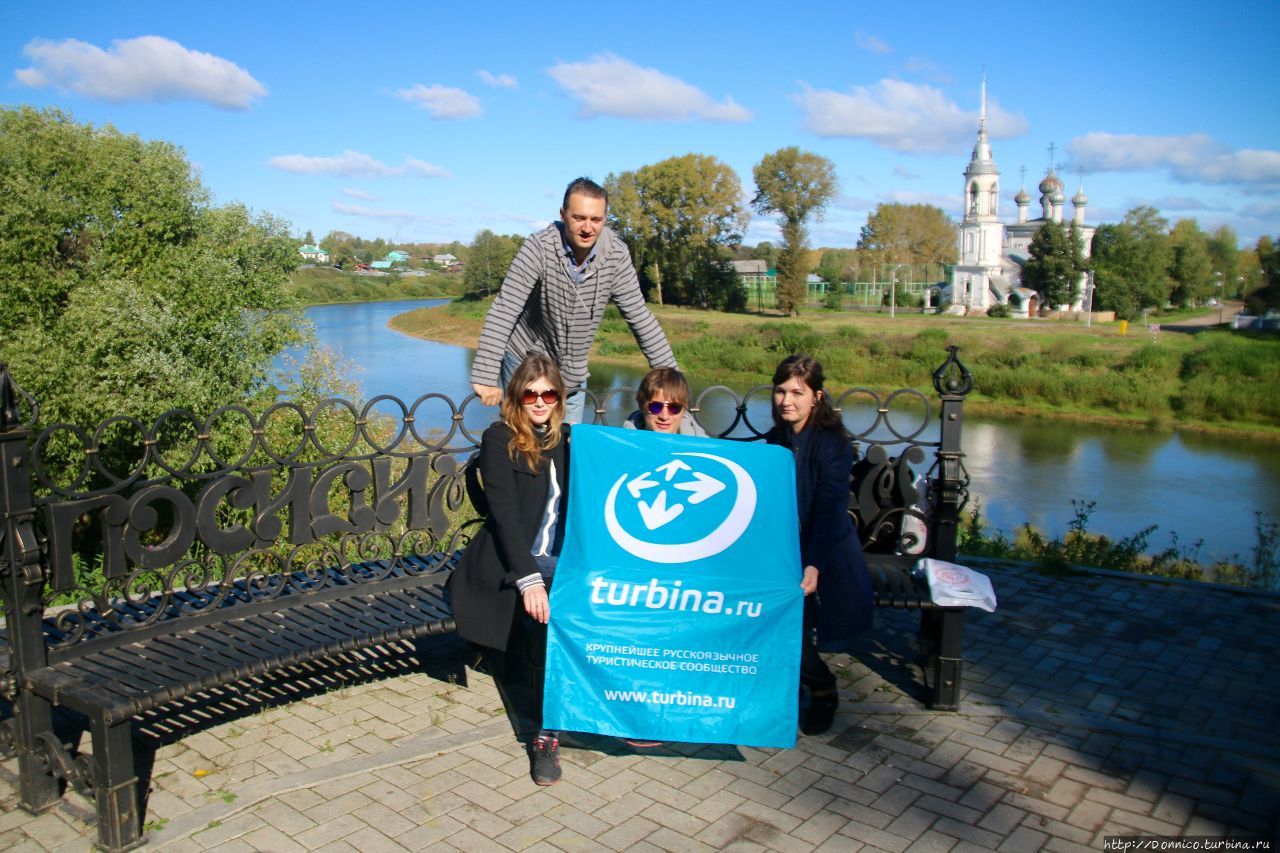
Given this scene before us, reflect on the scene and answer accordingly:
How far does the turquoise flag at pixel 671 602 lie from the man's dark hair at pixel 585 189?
1233 millimetres

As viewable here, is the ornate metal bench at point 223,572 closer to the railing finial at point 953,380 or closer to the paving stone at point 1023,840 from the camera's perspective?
the railing finial at point 953,380

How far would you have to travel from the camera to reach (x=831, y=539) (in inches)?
157

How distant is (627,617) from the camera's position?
11.4 feet

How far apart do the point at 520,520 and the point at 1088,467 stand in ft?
98.1

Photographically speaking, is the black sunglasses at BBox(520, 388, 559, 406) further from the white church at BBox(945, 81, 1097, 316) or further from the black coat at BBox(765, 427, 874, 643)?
the white church at BBox(945, 81, 1097, 316)

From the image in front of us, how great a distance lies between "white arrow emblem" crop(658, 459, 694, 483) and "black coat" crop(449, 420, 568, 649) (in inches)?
19.5

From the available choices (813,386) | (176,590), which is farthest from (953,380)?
(176,590)

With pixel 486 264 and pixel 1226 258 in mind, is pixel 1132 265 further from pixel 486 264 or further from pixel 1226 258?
pixel 486 264

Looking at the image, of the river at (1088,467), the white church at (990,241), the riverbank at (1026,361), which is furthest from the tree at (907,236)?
the river at (1088,467)

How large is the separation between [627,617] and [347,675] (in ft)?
5.98

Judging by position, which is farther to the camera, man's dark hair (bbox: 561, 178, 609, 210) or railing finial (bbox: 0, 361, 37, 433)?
man's dark hair (bbox: 561, 178, 609, 210)

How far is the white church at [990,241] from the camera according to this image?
7869 centimetres

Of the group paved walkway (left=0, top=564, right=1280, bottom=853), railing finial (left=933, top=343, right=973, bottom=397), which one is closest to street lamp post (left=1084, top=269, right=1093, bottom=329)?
railing finial (left=933, top=343, right=973, bottom=397)

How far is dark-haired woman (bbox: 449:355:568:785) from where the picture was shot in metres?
3.64
